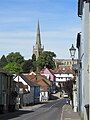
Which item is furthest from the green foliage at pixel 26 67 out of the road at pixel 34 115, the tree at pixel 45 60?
the road at pixel 34 115

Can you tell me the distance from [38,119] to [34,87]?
65.5 m

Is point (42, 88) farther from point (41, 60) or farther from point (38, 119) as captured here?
point (38, 119)

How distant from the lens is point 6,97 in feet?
242

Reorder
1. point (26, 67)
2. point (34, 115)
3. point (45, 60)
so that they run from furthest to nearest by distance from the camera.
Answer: point (26, 67) < point (45, 60) < point (34, 115)

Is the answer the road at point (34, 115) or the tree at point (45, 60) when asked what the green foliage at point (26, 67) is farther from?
the road at point (34, 115)

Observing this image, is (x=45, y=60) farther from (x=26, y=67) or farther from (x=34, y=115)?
(x=34, y=115)

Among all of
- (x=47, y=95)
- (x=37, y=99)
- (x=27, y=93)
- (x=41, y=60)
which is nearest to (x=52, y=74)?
(x=41, y=60)

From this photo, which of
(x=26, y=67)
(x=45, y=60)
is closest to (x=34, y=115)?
(x=45, y=60)

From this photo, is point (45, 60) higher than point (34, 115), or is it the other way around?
point (45, 60)

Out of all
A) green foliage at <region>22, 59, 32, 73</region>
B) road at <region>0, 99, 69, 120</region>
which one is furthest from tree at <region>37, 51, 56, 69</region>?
road at <region>0, 99, 69, 120</region>

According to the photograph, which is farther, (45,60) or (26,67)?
(26,67)

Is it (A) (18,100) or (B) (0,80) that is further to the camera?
(A) (18,100)

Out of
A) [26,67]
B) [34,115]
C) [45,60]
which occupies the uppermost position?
[45,60]

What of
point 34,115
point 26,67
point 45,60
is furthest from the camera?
point 26,67
